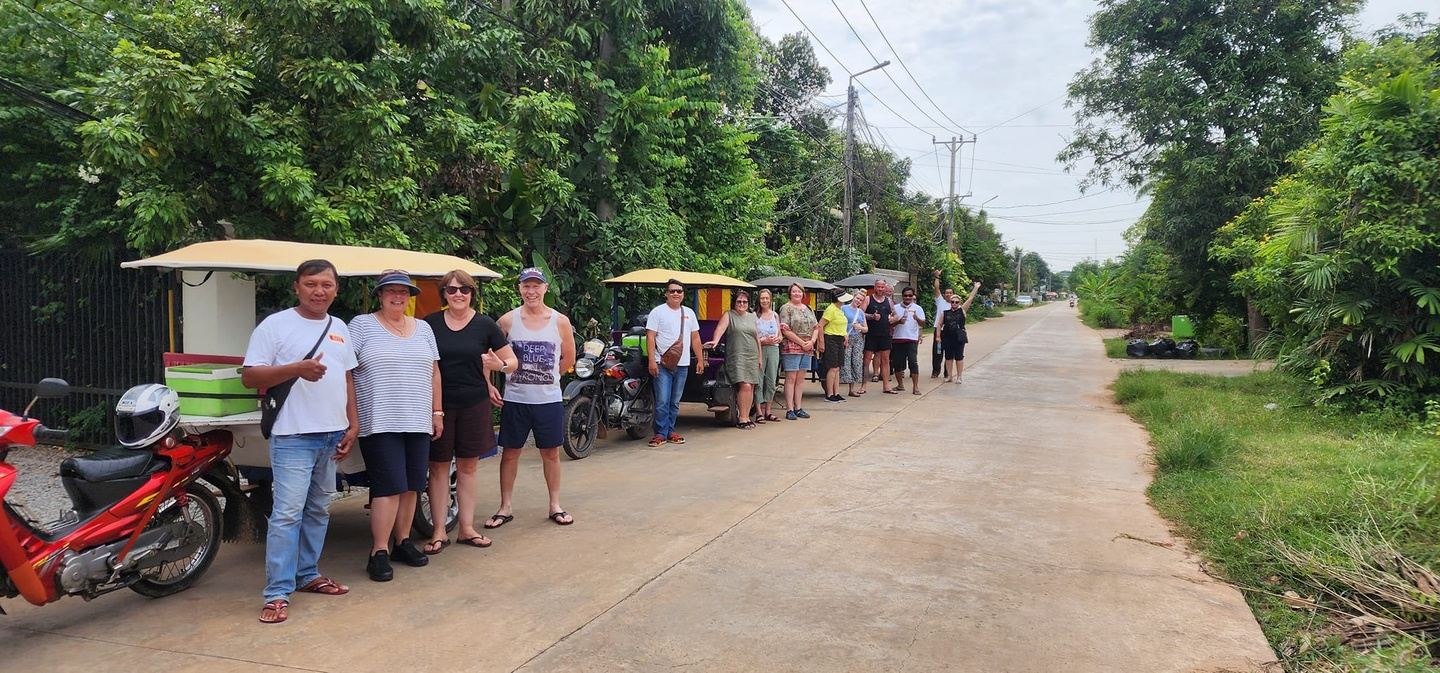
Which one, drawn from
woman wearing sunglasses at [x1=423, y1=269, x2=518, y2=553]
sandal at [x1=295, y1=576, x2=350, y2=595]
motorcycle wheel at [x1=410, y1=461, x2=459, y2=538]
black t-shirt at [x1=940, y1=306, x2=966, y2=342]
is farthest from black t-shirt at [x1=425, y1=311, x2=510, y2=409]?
black t-shirt at [x1=940, y1=306, x2=966, y2=342]

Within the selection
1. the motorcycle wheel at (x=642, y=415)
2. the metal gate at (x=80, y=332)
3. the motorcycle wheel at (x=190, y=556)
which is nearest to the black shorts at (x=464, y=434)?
the motorcycle wheel at (x=190, y=556)

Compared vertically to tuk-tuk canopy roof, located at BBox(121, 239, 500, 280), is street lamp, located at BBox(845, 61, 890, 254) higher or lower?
higher

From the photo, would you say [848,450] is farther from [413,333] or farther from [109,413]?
[109,413]

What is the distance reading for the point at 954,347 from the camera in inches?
600

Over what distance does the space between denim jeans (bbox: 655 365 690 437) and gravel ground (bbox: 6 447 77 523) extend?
199 inches

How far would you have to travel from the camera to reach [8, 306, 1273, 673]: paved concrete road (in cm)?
381

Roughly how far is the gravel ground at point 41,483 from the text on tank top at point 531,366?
305 cm

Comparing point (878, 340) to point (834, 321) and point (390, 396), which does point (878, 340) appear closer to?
point (834, 321)

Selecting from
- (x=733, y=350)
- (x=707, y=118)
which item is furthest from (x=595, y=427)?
(x=707, y=118)

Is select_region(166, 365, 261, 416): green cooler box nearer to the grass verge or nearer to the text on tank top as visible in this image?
the text on tank top

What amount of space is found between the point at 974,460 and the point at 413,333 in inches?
220

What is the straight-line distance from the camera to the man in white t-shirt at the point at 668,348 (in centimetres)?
884

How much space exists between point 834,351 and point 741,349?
120 inches

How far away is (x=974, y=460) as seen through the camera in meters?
8.30
